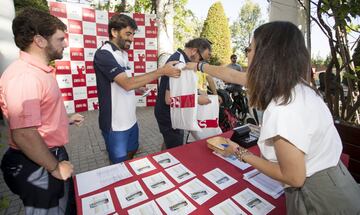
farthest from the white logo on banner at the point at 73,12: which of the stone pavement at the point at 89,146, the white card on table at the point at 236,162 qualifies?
the white card on table at the point at 236,162

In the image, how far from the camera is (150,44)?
6441 millimetres

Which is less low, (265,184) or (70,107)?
(265,184)

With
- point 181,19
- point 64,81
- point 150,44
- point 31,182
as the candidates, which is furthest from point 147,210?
point 181,19

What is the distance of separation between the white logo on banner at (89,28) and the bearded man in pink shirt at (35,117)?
4853 mm

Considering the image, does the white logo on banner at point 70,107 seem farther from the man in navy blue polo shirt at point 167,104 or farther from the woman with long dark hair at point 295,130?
the woman with long dark hair at point 295,130

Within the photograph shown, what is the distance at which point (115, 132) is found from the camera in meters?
1.98

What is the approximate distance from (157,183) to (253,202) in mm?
506

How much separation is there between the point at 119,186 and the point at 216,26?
532 inches

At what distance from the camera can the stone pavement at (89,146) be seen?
2.73m

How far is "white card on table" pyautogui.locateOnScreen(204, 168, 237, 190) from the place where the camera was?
4.22 ft

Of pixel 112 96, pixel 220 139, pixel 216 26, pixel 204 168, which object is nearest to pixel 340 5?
pixel 220 139

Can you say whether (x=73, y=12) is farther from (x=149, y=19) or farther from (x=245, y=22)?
(x=245, y=22)

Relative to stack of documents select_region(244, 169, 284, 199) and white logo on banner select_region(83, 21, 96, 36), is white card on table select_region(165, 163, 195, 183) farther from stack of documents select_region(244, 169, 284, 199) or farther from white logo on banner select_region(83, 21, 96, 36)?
white logo on banner select_region(83, 21, 96, 36)

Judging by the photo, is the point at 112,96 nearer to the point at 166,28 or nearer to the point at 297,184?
the point at 297,184
